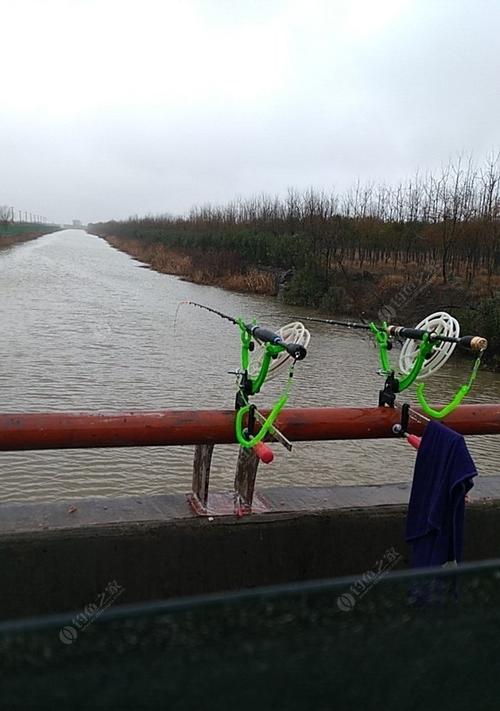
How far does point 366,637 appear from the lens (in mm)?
1263

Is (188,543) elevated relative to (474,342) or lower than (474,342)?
lower

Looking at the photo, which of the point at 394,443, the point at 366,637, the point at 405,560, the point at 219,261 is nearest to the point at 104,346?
the point at 394,443

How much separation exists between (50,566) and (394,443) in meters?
6.63

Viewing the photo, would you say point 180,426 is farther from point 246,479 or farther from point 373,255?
point 373,255

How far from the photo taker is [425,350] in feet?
8.69

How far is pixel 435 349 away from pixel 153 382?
348 inches

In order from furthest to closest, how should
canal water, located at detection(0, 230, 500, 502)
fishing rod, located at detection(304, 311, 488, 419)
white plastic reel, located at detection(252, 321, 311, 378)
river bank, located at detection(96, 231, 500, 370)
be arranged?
river bank, located at detection(96, 231, 500, 370) < canal water, located at detection(0, 230, 500, 502) < white plastic reel, located at detection(252, 321, 311, 378) < fishing rod, located at detection(304, 311, 488, 419)

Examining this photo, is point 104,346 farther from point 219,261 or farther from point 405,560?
point 219,261

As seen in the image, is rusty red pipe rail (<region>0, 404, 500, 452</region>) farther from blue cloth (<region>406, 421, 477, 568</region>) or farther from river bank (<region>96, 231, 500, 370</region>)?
river bank (<region>96, 231, 500, 370</region>)

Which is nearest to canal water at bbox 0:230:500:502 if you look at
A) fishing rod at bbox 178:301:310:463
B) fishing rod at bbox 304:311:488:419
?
fishing rod at bbox 178:301:310:463

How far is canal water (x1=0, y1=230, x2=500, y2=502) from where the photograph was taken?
689 cm

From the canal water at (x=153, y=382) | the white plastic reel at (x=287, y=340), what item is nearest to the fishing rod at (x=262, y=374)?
the white plastic reel at (x=287, y=340)

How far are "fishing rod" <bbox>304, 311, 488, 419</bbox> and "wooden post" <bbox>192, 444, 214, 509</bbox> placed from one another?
77 centimetres

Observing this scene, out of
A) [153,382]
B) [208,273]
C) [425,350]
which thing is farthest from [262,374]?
[208,273]
